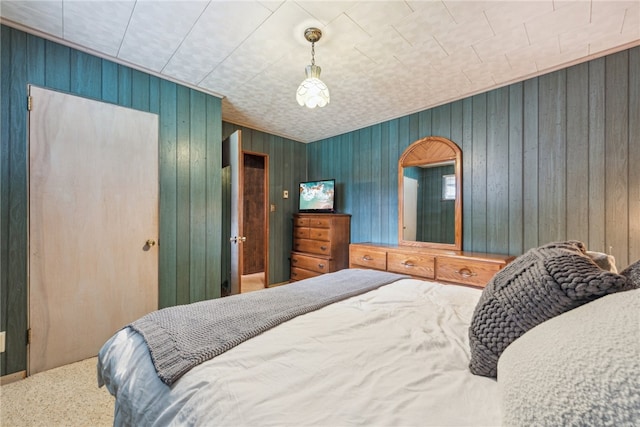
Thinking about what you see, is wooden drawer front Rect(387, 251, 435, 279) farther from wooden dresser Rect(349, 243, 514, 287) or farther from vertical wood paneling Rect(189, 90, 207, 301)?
vertical wood paneling Rect(189, 90, 207, 301)

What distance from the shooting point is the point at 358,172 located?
401 centimetres

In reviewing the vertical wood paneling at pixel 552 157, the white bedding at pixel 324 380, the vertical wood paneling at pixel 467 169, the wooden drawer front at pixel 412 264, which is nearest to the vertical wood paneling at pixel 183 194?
the white bedding at pixel 324 380

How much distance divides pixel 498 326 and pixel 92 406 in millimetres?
2292

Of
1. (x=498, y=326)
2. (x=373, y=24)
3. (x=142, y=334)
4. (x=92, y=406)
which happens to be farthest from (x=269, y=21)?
(x=92, y=406)

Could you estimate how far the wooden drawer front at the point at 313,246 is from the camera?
12.5 ft

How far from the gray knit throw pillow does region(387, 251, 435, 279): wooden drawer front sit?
194 cm

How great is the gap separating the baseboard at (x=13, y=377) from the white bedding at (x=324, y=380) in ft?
4.99

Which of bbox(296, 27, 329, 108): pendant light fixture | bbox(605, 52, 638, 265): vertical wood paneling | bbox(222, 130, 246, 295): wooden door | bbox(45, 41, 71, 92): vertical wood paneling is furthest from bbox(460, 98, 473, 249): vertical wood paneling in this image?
bbox(45, 41, 71, 92): vertical wood paneling

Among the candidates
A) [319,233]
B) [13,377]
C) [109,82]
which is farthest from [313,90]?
[13,377]

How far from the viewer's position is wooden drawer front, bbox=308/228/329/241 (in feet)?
12.5

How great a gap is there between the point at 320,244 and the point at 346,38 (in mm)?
2617

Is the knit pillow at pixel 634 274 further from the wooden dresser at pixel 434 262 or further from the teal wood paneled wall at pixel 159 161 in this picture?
the teal wood paneled wall at pixel 159 161

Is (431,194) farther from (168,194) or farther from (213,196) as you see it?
(168,194)

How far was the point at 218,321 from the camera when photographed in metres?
1.13
